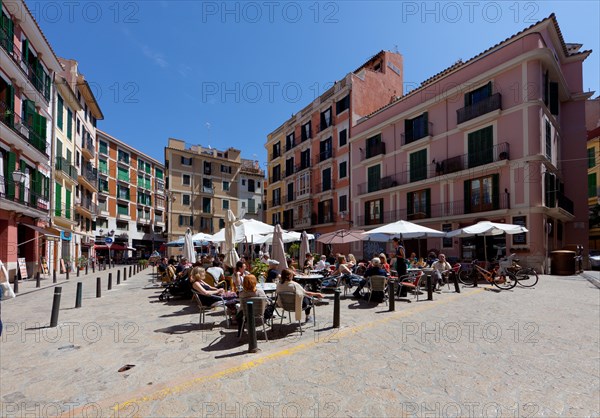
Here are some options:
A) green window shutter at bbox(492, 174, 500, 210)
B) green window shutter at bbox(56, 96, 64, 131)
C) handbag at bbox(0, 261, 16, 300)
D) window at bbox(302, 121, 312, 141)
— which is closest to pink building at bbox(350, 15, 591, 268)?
green window shutter at bbox(492, 174, 500, 210)

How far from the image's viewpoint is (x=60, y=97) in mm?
24328

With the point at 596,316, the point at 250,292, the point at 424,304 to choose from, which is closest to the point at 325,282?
the point at 424,304

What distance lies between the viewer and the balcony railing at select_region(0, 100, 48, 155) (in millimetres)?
15995

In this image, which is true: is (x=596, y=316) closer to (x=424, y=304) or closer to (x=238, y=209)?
(x=424, y=304)

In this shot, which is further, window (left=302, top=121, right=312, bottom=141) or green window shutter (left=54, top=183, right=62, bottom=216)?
window (left=302, top=121, right=312, bottom=141)

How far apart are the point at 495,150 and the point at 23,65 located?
2533 centimetres

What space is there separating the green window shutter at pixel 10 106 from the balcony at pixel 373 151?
22907 mm

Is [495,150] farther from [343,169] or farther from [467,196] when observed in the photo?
[343,169]

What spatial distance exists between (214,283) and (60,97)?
904 inches

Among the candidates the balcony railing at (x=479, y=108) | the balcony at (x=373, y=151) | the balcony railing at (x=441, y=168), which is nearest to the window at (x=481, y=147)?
the balcony railing at (x=441, y=168)

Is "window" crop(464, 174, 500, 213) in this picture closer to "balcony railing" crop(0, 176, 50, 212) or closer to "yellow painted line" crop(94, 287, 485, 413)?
"yellow painted line" crop(94, 287, 485, 413)

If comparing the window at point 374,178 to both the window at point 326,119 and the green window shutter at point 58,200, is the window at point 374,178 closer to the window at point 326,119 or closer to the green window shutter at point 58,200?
the window at point 326,119

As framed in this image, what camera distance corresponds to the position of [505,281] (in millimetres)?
12859

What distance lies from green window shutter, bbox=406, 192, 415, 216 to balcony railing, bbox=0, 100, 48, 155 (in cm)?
2304
